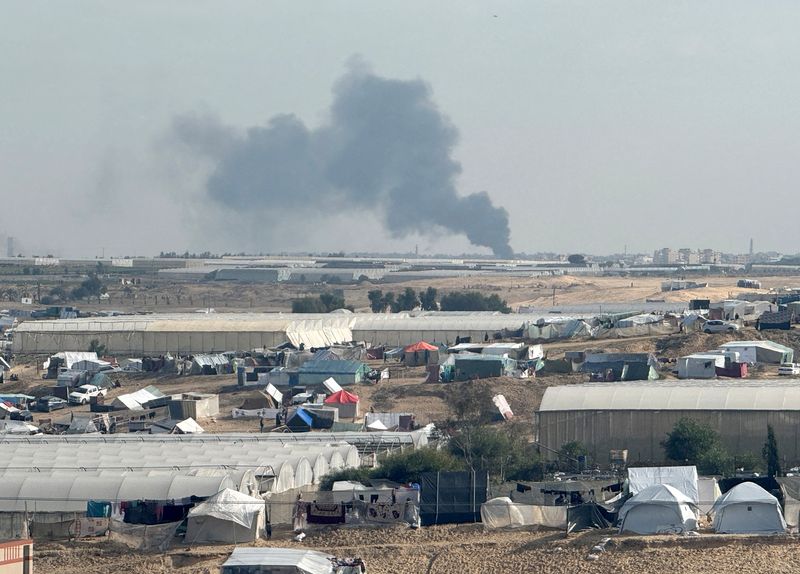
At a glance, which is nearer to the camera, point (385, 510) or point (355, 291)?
point (385, 510)

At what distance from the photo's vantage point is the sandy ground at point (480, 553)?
13.4m

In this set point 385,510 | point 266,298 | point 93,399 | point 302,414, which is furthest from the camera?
point 266,298

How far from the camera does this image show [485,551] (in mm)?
14297

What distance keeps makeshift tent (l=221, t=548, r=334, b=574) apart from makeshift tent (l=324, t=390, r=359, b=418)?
13.8 meters

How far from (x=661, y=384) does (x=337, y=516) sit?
965 centimetres

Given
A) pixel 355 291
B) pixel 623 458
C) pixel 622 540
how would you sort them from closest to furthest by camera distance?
pixel 622 540 → pixel 623 458 → pixel 355 291

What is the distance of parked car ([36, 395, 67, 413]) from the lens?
29.7m

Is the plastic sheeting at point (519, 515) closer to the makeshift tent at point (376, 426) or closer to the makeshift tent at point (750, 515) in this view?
the makeshift tent at point (750, 515)

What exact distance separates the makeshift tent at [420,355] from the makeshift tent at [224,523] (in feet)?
63.3

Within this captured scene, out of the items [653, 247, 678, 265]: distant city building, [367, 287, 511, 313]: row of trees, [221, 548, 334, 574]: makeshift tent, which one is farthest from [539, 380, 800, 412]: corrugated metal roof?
[653, 247, 678, 265]: distant city building

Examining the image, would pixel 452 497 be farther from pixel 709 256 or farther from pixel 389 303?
pixel 709 256

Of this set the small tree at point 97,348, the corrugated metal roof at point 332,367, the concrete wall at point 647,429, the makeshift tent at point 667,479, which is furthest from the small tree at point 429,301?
the makeshift tent at point 667,479

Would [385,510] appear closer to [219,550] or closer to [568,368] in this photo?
[219,550]

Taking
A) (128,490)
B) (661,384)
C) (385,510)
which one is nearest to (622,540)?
(385,510)
